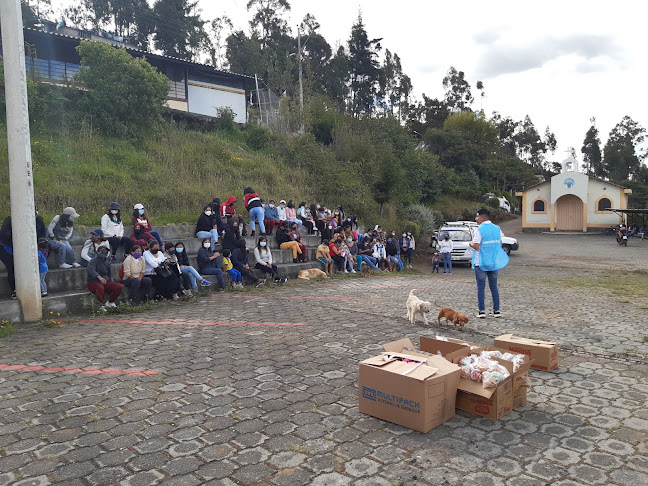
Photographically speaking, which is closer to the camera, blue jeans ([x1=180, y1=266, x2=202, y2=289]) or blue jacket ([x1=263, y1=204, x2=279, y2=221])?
blue jeans ([x1=180, y1=266, x2=202, y2=289])

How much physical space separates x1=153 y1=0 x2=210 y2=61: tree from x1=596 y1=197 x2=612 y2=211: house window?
116 feet

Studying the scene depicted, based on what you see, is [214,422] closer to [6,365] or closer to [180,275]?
[6,365]

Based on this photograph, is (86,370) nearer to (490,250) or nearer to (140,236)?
(140,236)

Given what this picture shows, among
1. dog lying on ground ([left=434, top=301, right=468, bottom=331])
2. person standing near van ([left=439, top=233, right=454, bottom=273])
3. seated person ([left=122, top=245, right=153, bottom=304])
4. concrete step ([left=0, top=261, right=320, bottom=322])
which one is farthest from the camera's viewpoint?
person standing near van ([left=439, top=233, right=454, bottom=273])

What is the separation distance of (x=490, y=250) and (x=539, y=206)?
33.3 metres

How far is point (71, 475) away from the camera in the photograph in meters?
3.15

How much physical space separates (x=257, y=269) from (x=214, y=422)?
8.75 meters

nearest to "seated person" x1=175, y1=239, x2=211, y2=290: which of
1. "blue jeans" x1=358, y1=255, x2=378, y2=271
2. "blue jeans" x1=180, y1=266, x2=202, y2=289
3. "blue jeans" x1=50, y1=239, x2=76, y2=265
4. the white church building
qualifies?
"blue jeans" x1=180, y1=266, x2=202, y2=289

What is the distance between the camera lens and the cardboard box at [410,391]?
3.72 m

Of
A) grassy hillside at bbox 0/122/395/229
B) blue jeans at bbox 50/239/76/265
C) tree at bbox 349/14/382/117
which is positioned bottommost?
blue jeans at bbox 50/239/76/265

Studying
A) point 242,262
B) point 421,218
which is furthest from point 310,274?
point 421,218

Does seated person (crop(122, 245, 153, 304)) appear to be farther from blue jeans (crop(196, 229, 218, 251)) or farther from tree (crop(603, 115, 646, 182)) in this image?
tree (crop(603, 115, 646, 182))

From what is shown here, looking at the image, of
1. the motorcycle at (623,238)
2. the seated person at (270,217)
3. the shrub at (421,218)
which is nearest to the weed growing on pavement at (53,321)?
the seated person at (270,217)

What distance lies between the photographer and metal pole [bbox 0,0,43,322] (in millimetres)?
7367
